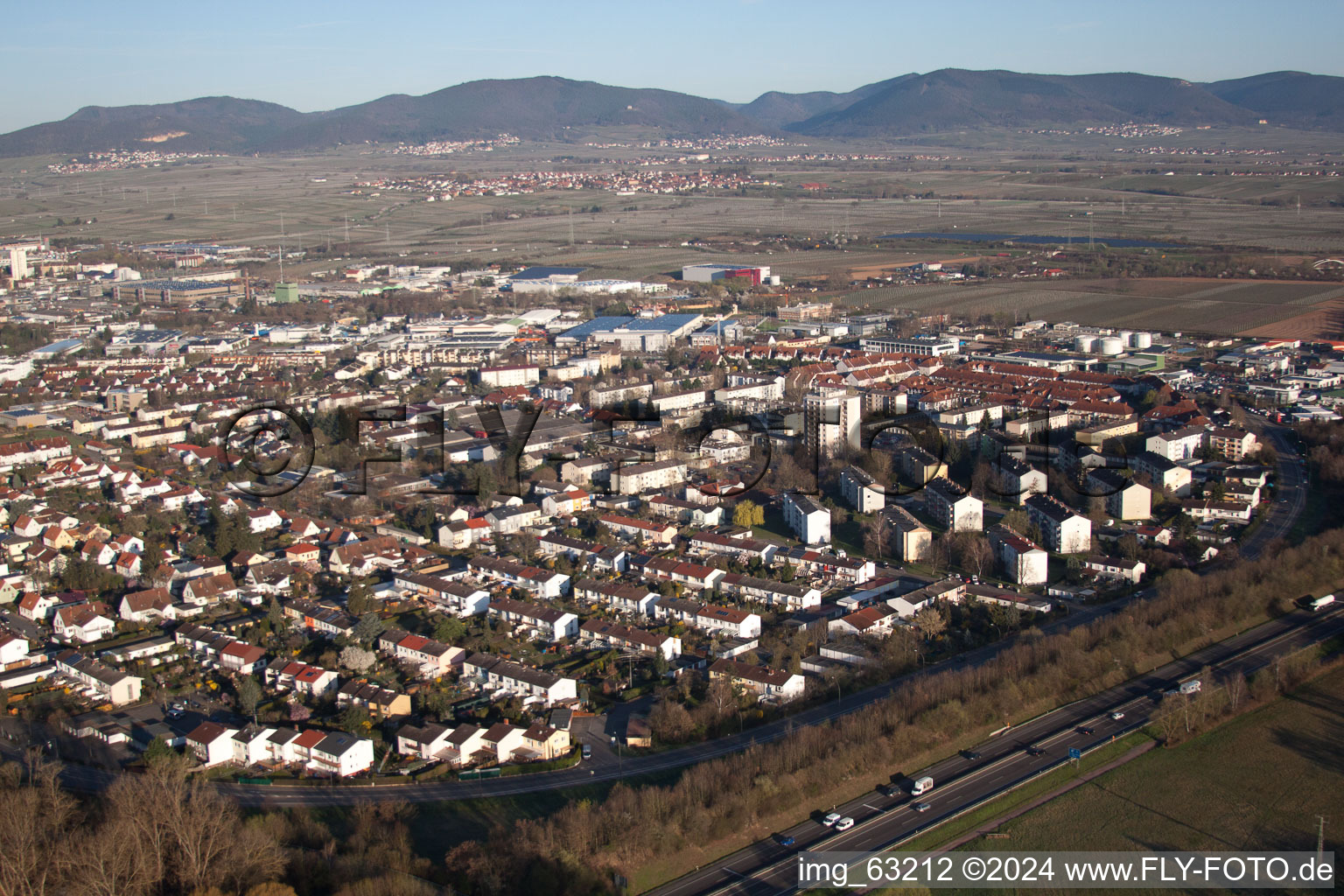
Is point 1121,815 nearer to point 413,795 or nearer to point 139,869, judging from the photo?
point 413,795

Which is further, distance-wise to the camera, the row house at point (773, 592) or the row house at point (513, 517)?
the row house at point (513, 517)

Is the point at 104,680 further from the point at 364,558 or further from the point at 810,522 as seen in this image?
the point at 810,522

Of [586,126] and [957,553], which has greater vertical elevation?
[586,126]

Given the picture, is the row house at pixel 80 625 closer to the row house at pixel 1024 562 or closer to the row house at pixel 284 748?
the row house at pixel 284 748

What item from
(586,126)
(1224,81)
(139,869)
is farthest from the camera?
(1224,81)

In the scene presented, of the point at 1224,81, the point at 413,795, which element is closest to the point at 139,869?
the point at 413,795

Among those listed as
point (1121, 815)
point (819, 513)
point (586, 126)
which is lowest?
point (1121, 815)

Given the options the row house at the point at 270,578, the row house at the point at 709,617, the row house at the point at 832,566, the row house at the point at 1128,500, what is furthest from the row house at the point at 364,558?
the row house at the point at 1128,500

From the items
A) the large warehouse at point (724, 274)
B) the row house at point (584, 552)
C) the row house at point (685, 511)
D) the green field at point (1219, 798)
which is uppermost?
the large warehouse at point (724, 274)
